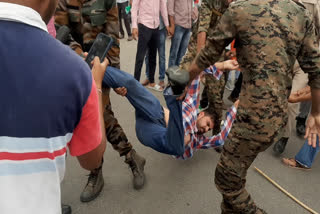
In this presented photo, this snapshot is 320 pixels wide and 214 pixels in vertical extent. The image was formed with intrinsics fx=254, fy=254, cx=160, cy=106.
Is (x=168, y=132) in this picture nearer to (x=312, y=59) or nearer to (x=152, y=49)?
(x=312, y=59)

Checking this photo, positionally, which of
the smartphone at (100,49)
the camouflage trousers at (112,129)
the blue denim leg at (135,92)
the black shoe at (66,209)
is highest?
the smartphone at (100,49)

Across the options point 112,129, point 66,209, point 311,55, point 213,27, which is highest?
point 311,55

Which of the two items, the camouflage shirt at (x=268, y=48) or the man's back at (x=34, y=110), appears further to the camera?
the camouflage shirt at (x=268, y=48)

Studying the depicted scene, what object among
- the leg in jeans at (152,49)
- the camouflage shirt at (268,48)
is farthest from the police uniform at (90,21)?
the leg in jeans at (152,49)

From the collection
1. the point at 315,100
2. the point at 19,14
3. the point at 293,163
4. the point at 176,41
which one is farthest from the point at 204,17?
the point at 19,14

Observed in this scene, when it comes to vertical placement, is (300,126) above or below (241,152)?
below

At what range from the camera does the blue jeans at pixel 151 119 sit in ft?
5.78

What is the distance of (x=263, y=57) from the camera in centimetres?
132

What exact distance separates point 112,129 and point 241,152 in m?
1.05

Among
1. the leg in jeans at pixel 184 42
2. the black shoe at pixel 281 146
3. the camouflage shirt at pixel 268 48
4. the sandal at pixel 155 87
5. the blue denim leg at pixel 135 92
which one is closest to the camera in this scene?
the camouflage shirt at pixel 268 48

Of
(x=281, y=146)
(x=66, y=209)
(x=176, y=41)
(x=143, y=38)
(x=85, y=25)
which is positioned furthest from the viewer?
(x=176, y=41)

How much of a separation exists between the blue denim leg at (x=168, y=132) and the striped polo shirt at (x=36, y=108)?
2.88 feet

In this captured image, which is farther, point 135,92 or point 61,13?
point 135,92

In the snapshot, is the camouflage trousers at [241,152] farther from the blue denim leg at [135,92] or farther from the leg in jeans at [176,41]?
the leg in jeans at [176,41]
